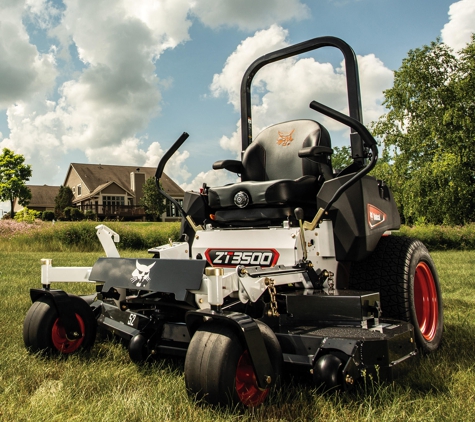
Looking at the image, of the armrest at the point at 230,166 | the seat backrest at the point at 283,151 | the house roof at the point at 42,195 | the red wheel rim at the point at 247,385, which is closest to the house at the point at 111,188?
the house roof at the point at 42,195

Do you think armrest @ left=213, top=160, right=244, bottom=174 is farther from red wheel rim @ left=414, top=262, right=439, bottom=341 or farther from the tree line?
the tree line

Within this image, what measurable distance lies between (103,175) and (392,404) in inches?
2187

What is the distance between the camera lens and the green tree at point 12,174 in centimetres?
4300

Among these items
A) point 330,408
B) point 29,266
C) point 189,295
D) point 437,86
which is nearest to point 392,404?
point 330,408

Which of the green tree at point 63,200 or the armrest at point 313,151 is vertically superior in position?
the green tree at point 63,200

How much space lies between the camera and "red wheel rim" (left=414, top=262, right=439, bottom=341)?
3846mm

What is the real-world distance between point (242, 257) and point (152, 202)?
155ft

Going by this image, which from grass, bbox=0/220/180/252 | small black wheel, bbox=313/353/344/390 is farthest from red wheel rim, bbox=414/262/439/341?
grass, bbox=0/220/180/252

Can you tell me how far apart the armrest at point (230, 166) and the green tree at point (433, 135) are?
73.9ft

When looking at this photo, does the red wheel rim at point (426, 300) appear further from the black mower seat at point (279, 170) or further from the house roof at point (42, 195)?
the house roof at point (42, 195)

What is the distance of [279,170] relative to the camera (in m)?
4.24

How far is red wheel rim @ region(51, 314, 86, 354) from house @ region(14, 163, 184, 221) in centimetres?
4620

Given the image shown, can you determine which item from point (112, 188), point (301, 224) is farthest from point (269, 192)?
point (112, 188)

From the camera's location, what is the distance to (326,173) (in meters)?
3.74
